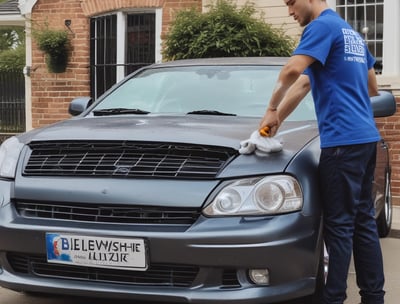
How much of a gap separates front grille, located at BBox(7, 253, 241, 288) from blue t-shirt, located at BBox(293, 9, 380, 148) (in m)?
0.87

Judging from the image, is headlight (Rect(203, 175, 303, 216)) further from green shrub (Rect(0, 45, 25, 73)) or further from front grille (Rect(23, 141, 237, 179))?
green shrub (Rect(0, 45, 25, 73))

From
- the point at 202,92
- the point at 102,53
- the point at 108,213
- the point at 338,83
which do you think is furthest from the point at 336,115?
the point at 102,53

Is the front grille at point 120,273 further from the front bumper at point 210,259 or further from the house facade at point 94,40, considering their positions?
the house facade at point 94,40

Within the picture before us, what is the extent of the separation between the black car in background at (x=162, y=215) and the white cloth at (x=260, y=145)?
0.10 feet

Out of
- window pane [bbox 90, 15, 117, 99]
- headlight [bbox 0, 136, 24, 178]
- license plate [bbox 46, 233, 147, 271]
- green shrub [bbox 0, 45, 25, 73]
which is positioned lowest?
license plate [bbox 46, 233, 147, 271]

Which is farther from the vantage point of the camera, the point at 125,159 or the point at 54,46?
the point at 54,46

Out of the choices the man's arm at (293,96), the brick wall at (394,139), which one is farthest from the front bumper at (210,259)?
the brick wall at (394,139)

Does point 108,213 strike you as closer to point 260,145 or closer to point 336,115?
point 260,145

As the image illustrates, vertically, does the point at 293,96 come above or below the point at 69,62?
below

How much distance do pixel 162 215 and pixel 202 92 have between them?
155cm

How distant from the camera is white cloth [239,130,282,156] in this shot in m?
3.27

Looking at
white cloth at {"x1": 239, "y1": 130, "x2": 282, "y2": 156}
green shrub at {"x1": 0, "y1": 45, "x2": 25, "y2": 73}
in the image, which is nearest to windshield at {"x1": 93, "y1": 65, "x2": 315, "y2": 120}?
white cloth at {"x1": 239, "y1": 130, "x2": 282, "y2": 156}

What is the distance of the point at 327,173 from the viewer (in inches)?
131

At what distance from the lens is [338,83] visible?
11.0 ft
